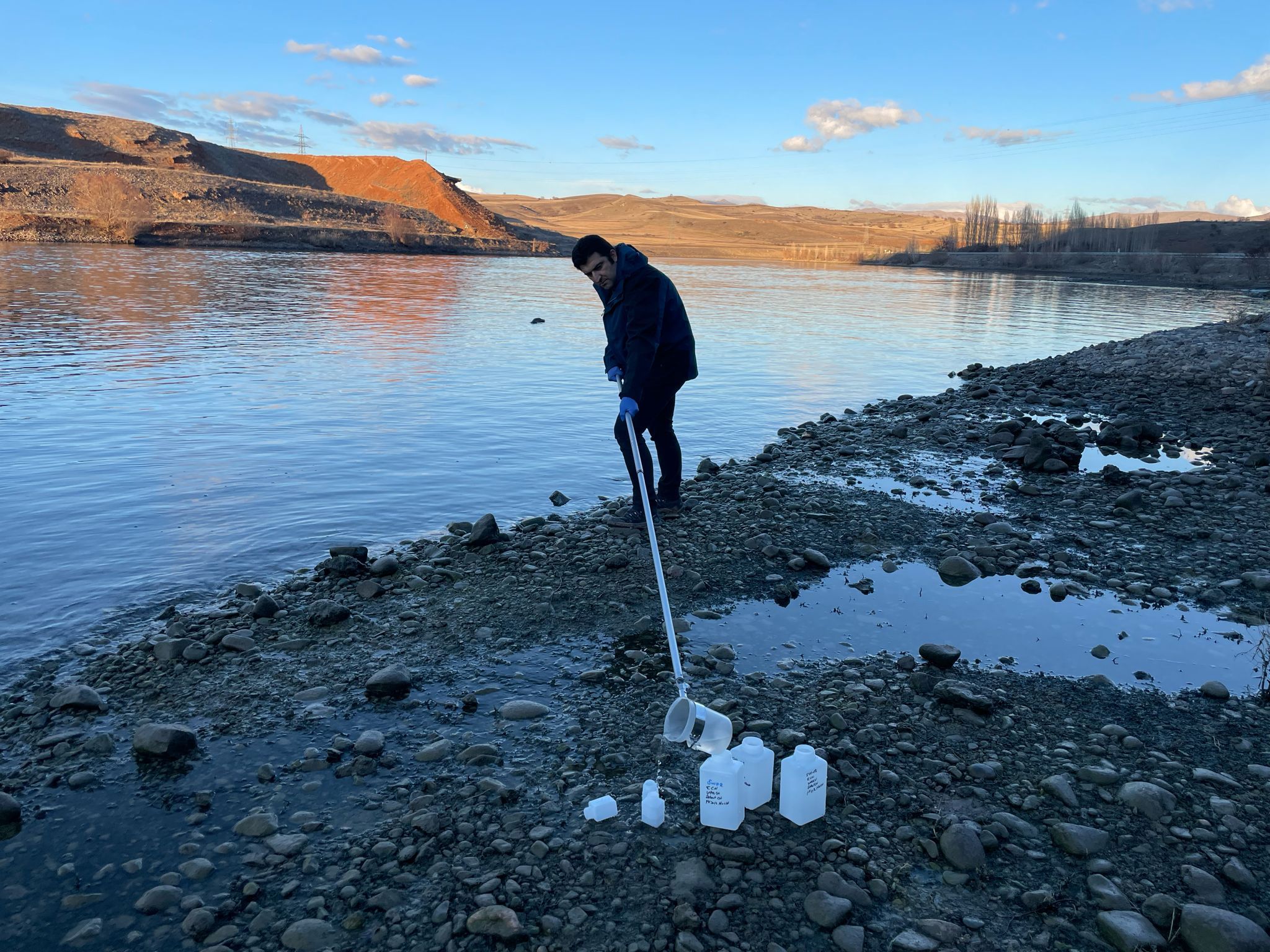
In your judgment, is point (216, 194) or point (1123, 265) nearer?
point (1123, 265)

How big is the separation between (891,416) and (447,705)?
10.8 metres

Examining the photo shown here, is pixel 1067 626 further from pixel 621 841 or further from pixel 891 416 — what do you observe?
pixel 891 416

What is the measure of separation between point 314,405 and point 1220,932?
44.8ft

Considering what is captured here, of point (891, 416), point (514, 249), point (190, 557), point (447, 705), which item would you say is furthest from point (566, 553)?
point (514, 249)

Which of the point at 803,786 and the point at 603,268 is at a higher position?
the point at 603,268

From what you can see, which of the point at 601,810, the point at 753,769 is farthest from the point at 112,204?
the point at 753,769

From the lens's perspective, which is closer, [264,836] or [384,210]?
[264,836]

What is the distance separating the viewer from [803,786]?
3723 millimetres

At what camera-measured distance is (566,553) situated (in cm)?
724

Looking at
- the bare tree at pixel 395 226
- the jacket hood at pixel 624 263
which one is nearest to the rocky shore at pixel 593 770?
the jacket hood at pixel 624 263

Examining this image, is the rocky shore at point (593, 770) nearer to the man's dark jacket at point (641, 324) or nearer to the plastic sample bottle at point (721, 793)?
the plastic sample bottle at point (721, 793)

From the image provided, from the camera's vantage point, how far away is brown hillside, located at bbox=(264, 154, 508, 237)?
140 metres

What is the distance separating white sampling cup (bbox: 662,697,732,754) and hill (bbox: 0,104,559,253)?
74.8 metres

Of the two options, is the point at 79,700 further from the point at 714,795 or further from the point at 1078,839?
the point at 1078,839
